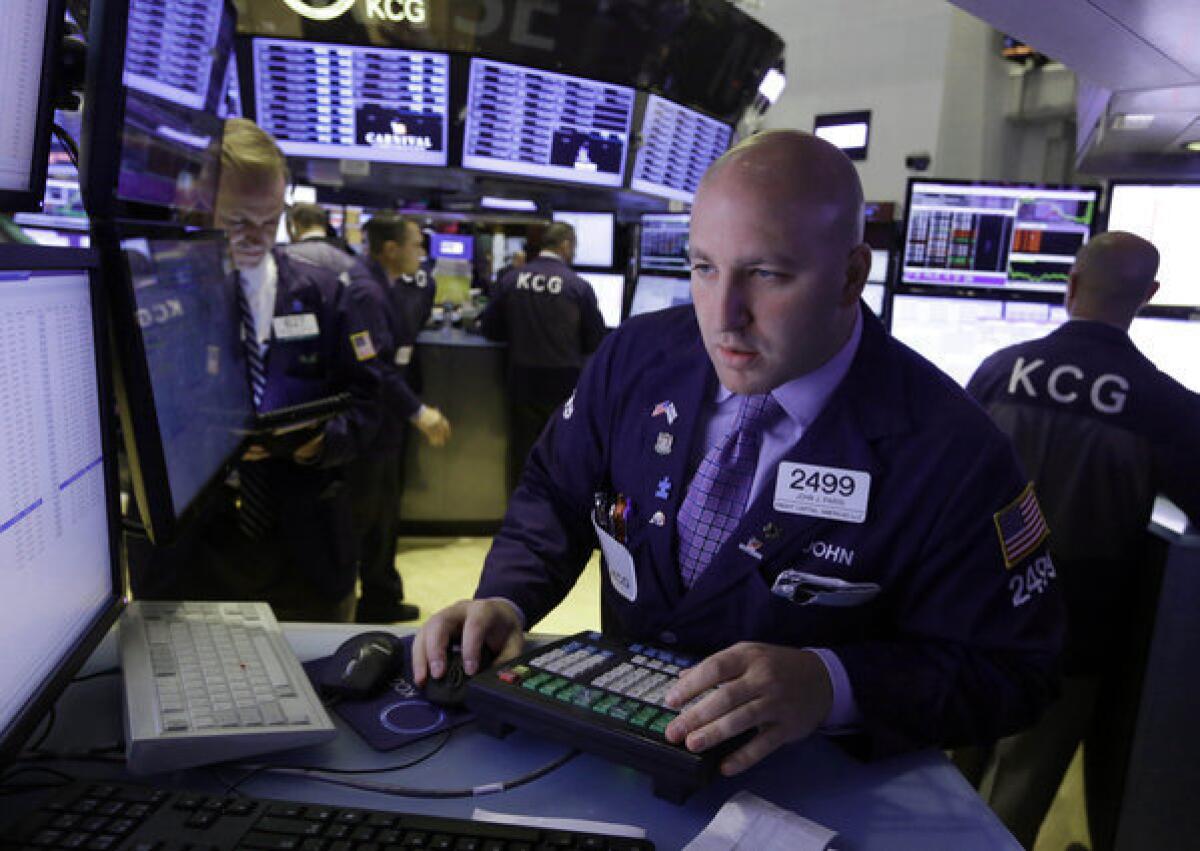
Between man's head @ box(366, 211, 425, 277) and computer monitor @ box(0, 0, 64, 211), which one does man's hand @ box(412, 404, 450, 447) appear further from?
computer monitor @ box(0, 0, 64, 211)

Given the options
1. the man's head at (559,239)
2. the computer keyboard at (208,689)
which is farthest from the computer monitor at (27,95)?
the man's head at (559,239)

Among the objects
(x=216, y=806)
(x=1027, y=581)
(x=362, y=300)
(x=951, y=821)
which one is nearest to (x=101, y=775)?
(x=216, y=806)

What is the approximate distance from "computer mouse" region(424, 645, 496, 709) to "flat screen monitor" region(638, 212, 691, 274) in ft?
11.3

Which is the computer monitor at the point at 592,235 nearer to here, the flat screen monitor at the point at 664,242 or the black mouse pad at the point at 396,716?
the flat screen monitor at the point at 664,242

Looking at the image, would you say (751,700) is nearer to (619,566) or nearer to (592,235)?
(619,566)

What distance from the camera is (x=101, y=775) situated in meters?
0.75

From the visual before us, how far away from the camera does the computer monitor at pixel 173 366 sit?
855mm

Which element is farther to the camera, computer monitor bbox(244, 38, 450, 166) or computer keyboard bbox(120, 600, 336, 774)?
computer monitor bbox(244, 38, 450, 166)

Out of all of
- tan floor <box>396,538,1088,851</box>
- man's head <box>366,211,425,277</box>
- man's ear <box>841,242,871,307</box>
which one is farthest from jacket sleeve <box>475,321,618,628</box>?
man's head <box>366,211,425,277</box>

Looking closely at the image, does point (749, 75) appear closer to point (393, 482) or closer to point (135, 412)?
point (393, 482)

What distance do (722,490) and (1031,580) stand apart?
391 mm

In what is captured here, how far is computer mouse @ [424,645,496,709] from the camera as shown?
2.92 ft

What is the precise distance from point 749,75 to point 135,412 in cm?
329

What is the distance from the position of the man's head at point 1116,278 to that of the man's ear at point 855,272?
114 centimetres
